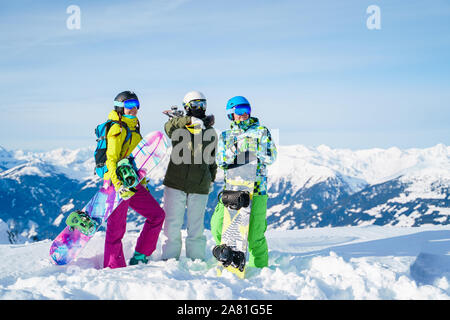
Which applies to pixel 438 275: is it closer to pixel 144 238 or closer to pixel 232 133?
pixel 232 133

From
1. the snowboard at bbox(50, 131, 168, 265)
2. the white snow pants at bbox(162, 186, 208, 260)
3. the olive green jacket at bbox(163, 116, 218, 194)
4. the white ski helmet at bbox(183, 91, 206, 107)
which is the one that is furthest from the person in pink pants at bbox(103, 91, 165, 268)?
the white ski helmet at bbox(183, 91, 206, 107)

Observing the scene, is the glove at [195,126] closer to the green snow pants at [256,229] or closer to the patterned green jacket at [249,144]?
the patterned green jacket at [249,144]

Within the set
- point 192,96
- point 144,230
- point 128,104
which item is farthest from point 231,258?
point 128,104

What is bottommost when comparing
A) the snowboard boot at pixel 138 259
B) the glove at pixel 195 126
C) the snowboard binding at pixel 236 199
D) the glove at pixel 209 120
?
the snowboard boot at pixel 138 259

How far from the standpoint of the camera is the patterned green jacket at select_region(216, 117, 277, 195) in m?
6.93

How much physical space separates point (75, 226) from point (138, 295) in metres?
2.69

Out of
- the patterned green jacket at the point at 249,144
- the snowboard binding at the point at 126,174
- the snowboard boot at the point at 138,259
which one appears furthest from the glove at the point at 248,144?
the snowboard boot at the point at 138,259

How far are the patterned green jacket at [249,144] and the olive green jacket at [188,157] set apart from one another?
31 cm

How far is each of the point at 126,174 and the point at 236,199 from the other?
1.83 m

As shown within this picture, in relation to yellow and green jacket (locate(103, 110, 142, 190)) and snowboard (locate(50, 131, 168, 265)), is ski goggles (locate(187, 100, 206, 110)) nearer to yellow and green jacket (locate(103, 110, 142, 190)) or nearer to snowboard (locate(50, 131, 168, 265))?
snowboard (locate(50, 131, 168, 265))

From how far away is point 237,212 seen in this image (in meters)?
6.91

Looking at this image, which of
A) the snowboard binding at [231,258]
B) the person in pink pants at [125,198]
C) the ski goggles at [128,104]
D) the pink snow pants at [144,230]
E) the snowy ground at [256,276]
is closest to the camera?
the snowy ground at [256,276]

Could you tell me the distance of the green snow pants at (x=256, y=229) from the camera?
702 centimetres
